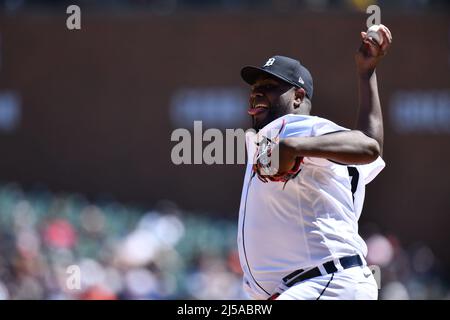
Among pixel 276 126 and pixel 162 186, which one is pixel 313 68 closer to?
pixel 162 186

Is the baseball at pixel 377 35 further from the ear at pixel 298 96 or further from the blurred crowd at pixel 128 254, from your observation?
the blurred crowd at pixel 128 254

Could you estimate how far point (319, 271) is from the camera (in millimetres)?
4273

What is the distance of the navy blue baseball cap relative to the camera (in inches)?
178

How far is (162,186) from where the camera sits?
20344 mm

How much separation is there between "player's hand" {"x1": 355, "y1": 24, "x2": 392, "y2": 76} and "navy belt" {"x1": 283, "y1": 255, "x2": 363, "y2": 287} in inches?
35.9

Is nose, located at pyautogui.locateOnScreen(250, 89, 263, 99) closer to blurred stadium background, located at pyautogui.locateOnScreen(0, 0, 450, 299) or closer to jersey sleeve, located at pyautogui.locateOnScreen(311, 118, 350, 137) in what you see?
jersey sleeve, located at pyautogui.locateOnScreen(311, 118, 350, 137)

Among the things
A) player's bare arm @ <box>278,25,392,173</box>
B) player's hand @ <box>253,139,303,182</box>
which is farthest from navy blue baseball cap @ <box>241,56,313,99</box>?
player's hand @ <box>253,139,303,182</box>

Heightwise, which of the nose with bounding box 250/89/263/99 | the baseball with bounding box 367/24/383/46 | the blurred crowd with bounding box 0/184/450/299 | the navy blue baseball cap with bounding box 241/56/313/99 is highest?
the baseball with bounding box 367/24/383/46

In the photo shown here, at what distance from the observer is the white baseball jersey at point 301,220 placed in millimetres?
4289

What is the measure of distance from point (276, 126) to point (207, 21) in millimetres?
16510

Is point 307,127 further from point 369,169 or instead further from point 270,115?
point 369,169

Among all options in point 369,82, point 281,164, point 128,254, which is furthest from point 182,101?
point 281,164

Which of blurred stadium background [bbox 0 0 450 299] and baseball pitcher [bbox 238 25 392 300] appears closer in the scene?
baseball pitcher [bbox 238 25 392 300]
